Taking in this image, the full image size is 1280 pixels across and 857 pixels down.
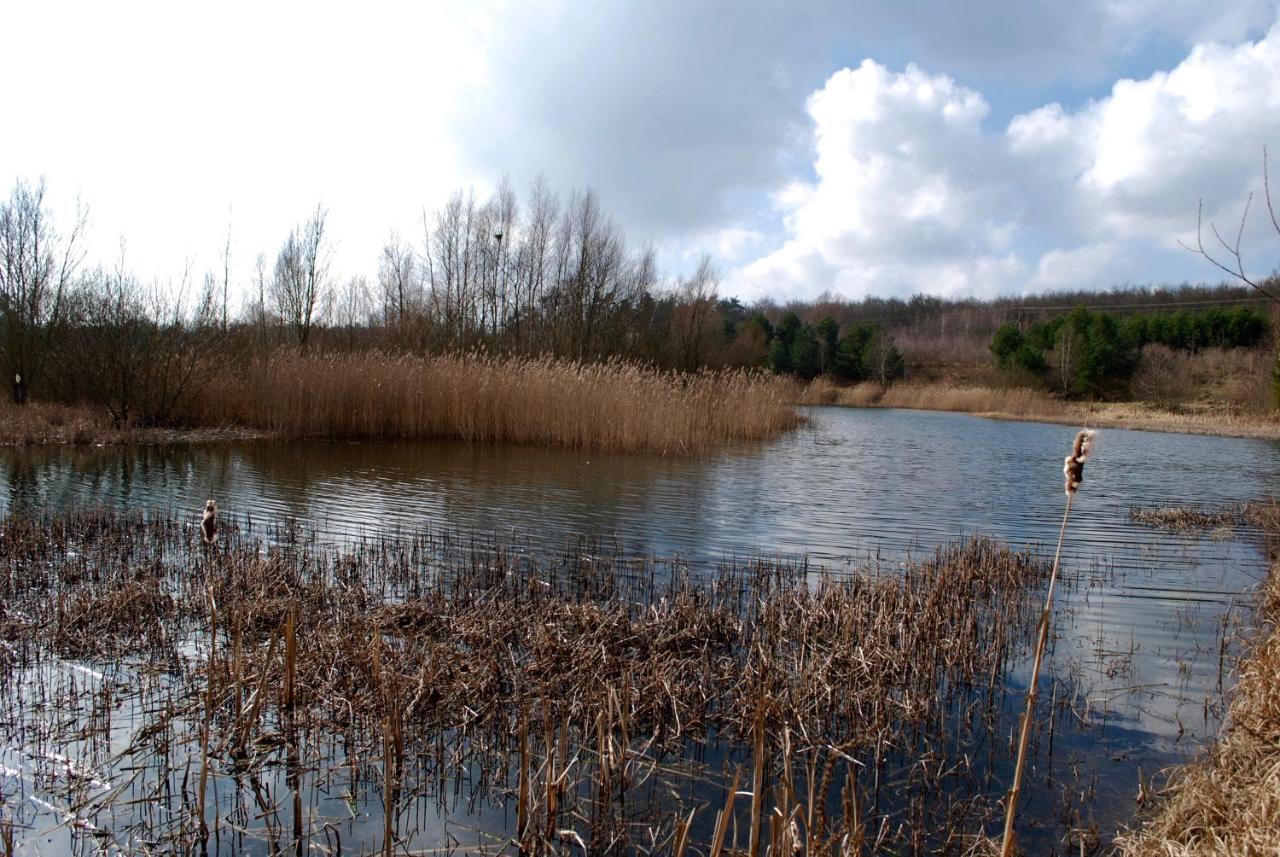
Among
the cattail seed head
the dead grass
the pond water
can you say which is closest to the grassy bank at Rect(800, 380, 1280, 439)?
the pond water

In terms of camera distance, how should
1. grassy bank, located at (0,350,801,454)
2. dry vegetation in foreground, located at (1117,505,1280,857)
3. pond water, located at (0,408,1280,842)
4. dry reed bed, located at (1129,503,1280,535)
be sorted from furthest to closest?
1. grassy bank, located at (0,350,801,454)
2. dry reed bed, located at (1129,503,1280,535)
3. pond water, located at (0,408,1280,842)
4. dry vegetation in foreground, located at (1117,505,1280,857)

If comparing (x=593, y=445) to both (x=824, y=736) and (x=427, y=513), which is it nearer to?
(x=427, y=513)

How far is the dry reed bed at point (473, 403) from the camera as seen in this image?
52.1 ft

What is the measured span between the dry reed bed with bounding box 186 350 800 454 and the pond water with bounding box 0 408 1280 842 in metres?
0.84

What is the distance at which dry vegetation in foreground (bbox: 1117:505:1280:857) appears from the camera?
90.0 inches

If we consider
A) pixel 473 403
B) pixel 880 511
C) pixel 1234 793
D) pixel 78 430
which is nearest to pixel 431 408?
pixel 473 403

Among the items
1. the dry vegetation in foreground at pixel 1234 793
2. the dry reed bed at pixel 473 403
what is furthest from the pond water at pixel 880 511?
the dry reed bed at pixel 473 403

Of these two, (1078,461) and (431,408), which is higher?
(1078,461)

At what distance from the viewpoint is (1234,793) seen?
2600mm

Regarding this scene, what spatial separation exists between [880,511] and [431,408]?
1044cm

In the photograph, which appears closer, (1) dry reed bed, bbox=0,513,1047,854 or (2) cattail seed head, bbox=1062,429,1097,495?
(2) cattail seed head, bbox=1062,429,1097,495

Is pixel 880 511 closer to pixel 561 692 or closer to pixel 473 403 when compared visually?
pixel 561 692

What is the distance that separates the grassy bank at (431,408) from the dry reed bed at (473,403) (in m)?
0.02

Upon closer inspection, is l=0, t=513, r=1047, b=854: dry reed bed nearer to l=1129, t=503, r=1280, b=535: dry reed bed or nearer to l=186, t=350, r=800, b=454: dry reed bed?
l=1129, t=503, r=1280, b=535: dry reed bed
